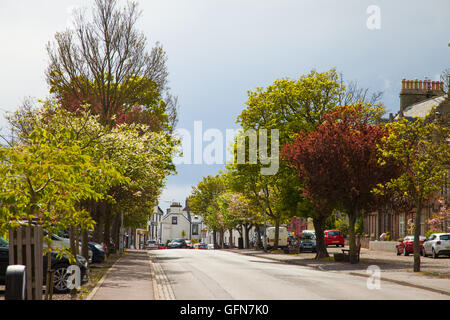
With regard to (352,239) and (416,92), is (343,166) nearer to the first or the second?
(352,239)

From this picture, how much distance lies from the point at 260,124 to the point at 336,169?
11611mm

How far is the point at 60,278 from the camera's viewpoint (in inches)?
641

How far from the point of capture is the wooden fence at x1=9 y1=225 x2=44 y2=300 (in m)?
9.34

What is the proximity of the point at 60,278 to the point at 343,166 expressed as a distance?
17936mm

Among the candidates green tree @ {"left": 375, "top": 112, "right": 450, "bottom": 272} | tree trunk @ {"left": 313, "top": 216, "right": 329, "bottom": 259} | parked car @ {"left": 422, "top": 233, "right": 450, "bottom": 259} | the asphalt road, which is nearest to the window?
tree trunk @ {"left": 313, "top": 216, "right": 329, "bottom": 259}

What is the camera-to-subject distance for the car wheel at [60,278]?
1619 centimetres

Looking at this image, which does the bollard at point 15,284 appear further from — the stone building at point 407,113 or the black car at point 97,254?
the stone building at point 407,113

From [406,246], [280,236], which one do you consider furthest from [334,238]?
[406,246]

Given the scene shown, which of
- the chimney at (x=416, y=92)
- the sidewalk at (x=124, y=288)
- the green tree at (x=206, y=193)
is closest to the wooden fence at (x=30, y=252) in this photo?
the sidewalk at (x=124, y=288)

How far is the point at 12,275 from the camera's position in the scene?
799 cm

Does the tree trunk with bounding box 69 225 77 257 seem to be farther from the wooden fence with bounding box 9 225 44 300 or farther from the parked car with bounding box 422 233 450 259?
the parked car with bounding box 422 233 450 259

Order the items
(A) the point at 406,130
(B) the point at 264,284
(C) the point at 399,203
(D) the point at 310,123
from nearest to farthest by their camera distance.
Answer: (B) the point at 264,284
(A) the point at 406,130
(C) the point at 399,203
(D) the point at 310,123
